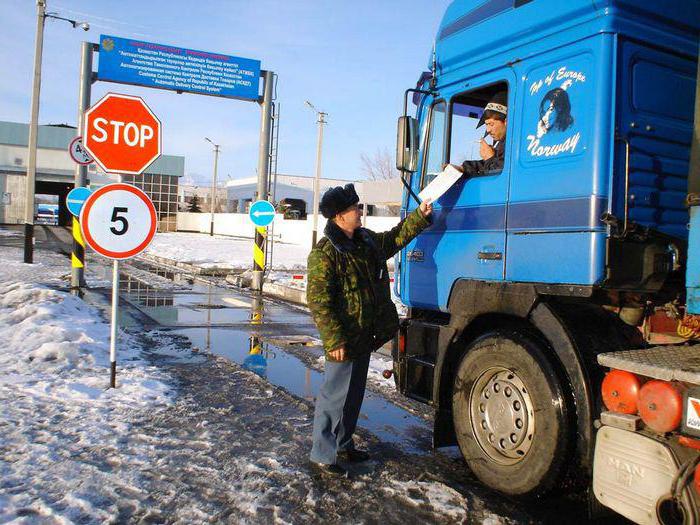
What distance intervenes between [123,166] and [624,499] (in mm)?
6095

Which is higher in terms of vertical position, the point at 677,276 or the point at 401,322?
the point at 677,276

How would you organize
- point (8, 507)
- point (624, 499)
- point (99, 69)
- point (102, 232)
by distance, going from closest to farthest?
1. point (624, 499)
2. point (8, 507)
3. point (102, 232)
4. point (99, 69)

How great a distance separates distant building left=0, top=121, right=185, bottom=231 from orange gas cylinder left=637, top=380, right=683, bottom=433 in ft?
176

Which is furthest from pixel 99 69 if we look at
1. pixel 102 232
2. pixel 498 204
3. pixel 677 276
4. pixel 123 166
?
pixel 677 276

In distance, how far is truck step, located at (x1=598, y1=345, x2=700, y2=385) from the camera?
2.56 meters

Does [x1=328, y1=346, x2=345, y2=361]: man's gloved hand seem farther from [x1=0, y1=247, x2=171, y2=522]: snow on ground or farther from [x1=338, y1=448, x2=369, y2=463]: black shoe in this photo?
[x1=0, y1=247, x2=171, y2=522]: snow on ground

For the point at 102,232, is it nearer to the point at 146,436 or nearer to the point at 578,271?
the point at 146,436

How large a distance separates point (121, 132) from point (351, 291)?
14.6 feet

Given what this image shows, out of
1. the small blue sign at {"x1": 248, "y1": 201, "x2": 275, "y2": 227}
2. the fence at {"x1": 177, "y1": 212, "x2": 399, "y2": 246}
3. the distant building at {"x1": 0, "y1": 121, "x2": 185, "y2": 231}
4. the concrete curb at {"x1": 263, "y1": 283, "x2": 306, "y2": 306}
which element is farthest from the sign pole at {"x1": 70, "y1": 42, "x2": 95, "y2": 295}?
the distant building at {"x1": 0, "y1": 121, "x2": 185, "y2": 231}

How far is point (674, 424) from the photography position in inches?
102

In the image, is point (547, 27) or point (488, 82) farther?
point (488, 82)

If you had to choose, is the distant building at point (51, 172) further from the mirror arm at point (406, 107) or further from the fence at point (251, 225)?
the mirror arm at point (406, 107)

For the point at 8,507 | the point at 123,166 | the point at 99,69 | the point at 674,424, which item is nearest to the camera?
the point at 674,424

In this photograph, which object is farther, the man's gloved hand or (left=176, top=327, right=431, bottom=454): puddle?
(left=176, top=327, right=431, bottom=454): puddle
